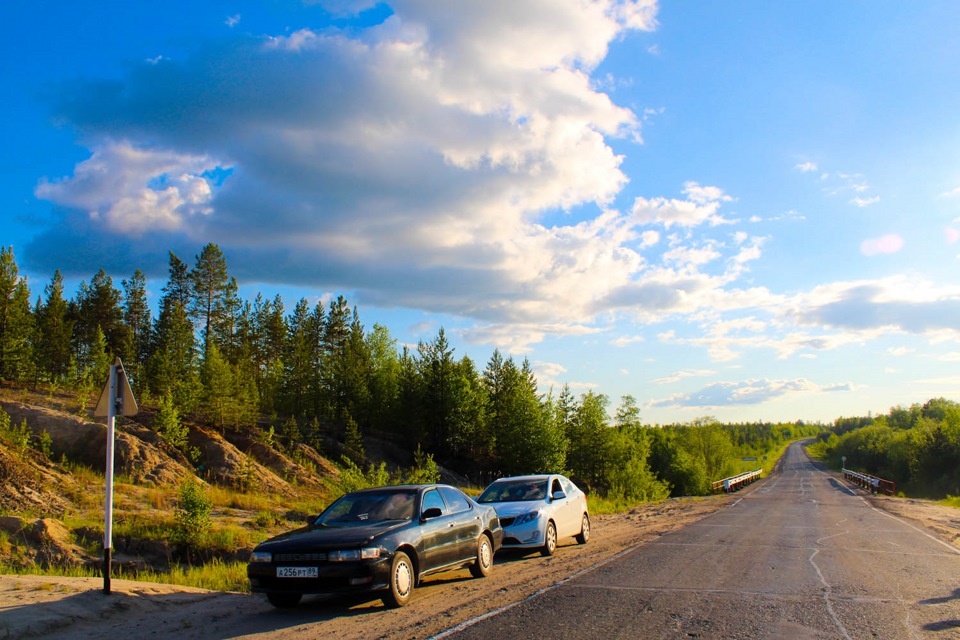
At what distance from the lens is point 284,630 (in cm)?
700

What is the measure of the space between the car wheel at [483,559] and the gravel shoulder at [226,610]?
0.76ft

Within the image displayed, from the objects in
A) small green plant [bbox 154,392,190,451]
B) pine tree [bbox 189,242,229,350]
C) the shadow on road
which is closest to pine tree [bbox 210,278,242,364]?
pine tree [bbox 189,242,229,350]

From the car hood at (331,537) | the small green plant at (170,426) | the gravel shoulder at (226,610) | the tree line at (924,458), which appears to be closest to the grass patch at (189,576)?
the gravel shoulder at (226,610)

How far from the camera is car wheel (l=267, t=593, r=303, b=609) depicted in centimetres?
820

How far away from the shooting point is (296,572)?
782cm

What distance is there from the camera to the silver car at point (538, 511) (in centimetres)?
1290

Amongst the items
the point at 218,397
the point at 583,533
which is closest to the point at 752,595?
the point at 583,533

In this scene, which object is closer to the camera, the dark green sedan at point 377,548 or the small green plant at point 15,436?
the dark green sedan at point 377,548

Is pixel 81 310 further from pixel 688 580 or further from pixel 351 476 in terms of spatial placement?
pixel 688 580

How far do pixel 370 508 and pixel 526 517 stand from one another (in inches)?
183

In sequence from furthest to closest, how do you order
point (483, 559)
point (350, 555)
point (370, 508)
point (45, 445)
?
point (45, 445), point (483, 559), point (370, 508), point (350, 555)

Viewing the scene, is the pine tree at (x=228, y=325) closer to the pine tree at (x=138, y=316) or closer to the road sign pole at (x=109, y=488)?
the pine tree at (x=138, y=316)

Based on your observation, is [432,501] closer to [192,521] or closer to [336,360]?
[192,521]

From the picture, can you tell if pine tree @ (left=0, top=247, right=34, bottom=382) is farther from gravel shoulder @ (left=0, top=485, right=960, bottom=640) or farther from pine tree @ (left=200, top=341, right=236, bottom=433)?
gravel shoulder @ (left=0, top=485, right=960, bottom=640)
